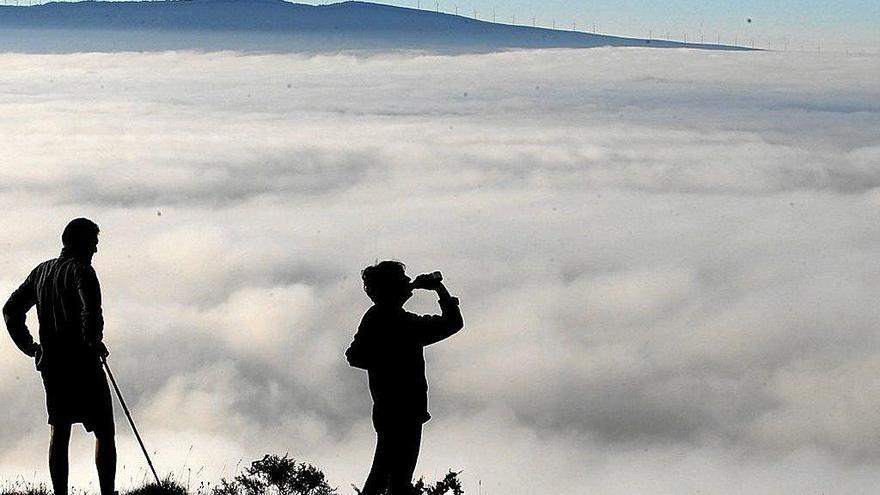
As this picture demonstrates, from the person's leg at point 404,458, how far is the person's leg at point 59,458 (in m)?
2.22

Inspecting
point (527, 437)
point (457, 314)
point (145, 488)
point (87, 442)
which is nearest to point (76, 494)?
point (145, 488)

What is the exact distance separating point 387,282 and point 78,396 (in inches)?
89.0

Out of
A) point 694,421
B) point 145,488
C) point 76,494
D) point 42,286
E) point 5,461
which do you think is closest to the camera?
point 42,286

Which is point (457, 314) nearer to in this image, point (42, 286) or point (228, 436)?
point (42, 286)

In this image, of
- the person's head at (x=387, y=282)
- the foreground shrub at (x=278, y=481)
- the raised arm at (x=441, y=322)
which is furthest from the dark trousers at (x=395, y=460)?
the foreground shrub at (x=278, y=481)

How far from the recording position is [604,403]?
193375mm

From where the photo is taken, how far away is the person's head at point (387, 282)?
5.27 meters

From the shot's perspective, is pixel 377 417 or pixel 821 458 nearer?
pixel 377 417

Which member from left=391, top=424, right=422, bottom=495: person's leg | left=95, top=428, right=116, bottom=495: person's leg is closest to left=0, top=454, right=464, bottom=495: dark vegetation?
left=95, top=428, right=116, bottom=495: person's leg

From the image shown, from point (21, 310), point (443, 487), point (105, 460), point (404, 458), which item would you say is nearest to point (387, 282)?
point (404, 458)

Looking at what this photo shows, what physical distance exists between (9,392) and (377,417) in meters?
177

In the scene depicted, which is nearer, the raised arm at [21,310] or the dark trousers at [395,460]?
the dark trousers at [395,460]

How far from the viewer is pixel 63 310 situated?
242 inches

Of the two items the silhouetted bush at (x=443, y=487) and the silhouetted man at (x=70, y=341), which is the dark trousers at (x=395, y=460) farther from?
the silhouetted man at (x=70, y=341)
